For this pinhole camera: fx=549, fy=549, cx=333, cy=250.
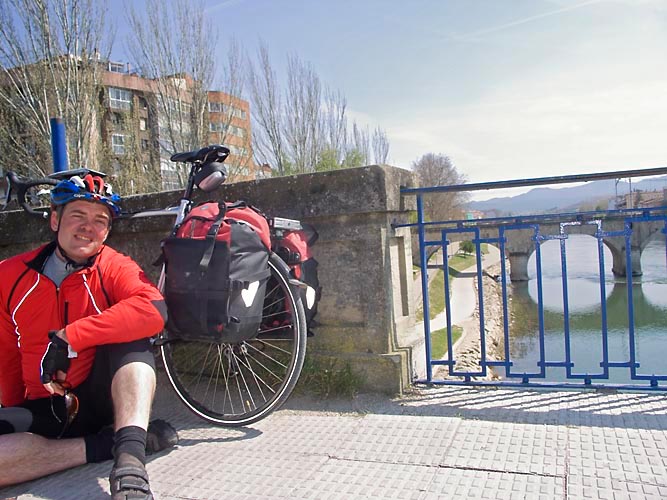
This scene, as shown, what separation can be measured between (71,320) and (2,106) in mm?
18493

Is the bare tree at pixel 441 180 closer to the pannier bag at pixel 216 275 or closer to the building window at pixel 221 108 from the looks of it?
the building window at pixel 221 108

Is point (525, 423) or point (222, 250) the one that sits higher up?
point (222, 250)

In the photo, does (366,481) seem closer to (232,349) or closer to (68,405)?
(232,349)

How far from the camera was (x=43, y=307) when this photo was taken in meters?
2.53

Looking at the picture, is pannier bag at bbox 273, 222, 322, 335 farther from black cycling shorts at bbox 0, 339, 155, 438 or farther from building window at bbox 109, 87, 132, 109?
building window at bbox 109, 87, 132, 109

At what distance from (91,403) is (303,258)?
1.29 metres

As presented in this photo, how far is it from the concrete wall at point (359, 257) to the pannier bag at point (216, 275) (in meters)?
0.75

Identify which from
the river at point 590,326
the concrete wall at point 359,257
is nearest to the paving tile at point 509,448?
the concrete wall at point 359,257

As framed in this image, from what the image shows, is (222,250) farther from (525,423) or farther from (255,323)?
(525,423)

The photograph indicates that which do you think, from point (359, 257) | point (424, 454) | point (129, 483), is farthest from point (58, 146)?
point (424, 454)

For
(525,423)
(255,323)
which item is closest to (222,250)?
(255,323)

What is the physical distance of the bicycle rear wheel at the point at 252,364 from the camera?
2.82 metres

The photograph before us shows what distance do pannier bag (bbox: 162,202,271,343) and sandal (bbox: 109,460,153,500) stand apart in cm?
69

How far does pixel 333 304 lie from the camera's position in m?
3.42
